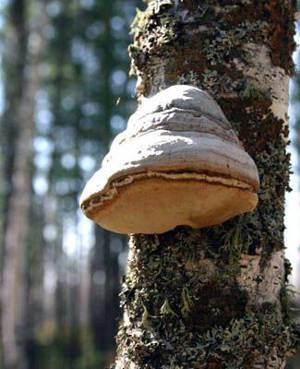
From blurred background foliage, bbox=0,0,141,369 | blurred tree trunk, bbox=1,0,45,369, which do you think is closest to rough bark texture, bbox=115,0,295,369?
blurred tree trunk, bbox=1,0,45,369

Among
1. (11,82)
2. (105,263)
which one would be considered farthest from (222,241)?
(105,263)

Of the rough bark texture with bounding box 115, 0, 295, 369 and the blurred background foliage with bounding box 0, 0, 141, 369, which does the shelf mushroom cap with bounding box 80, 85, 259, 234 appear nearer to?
the rough bark texture with bounding box 115, 0, 295, 369

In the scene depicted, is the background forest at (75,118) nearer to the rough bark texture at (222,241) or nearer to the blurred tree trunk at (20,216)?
the blurred tree trunk at (20,216)

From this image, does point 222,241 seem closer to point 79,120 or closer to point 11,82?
point 11,82

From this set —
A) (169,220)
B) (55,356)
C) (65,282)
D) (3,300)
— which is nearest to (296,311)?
(169,220)

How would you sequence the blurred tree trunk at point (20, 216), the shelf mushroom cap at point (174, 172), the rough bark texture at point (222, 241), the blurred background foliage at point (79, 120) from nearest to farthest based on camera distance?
1. the shelf mushroom cap at point (174, 172)
2. the rough bark texture at point (222, 241)
3. the blurred tree trunk at point (20, 216)
4. the blurred background foliage at point (79, 120)

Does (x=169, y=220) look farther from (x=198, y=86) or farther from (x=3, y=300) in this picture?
(x=3, y=300)

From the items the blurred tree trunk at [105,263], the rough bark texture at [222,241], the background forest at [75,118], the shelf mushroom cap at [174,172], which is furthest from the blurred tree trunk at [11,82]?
the shelf mushroom cap at [174,172]
